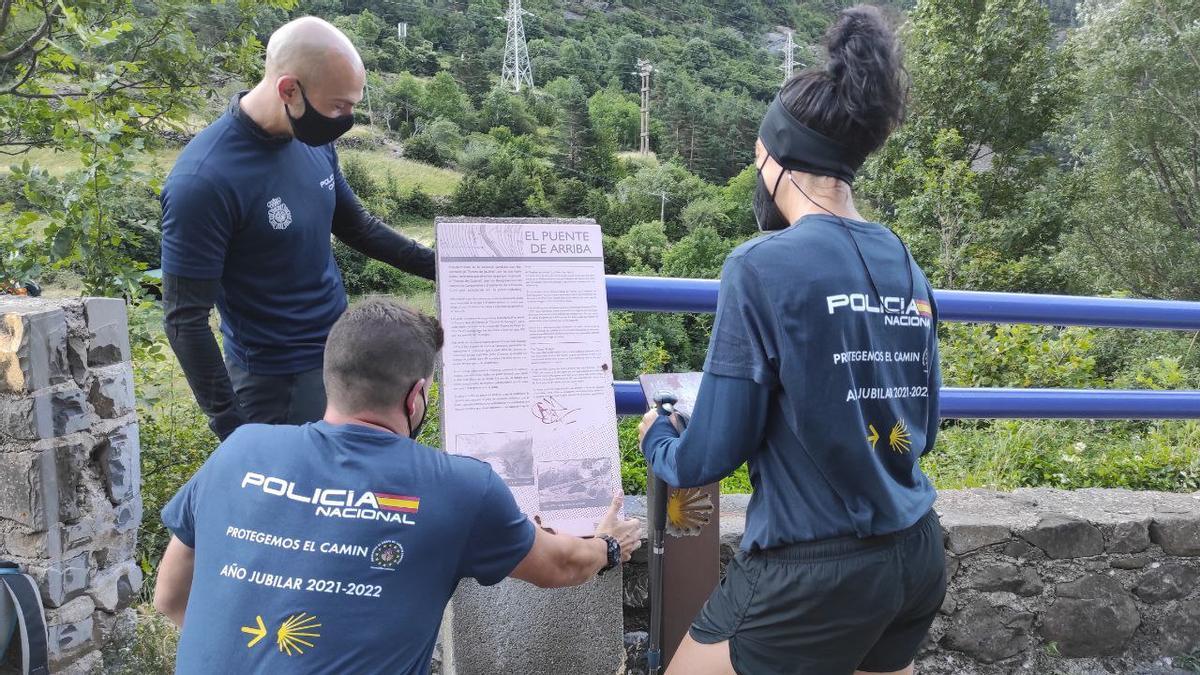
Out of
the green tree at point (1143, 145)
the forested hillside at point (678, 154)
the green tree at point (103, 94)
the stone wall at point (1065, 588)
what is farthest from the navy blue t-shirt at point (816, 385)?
the green tree at point (1143, 145)

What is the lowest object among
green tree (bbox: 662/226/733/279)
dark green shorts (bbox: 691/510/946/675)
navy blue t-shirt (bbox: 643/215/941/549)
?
green tree (bbox: 662/226/733/279)

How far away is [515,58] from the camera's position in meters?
75.7

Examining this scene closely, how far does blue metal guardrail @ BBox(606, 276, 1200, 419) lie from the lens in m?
2.74

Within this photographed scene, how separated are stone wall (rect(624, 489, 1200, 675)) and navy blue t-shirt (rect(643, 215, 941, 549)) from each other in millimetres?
1393

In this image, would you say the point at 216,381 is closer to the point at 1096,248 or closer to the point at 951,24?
the point at 1096,248

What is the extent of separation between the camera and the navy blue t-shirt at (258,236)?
2268mm

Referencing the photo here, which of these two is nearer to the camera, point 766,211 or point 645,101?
point 766,211

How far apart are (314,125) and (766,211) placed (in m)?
1.27

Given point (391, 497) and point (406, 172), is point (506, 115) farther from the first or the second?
point (391, 497)

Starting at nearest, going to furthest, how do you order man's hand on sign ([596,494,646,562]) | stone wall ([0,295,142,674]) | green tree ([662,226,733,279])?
1. man's hand on sign ([596,494,646,562])
2. stone wall ([0,295,142,674])
3. green tree ([662,226,733,279])

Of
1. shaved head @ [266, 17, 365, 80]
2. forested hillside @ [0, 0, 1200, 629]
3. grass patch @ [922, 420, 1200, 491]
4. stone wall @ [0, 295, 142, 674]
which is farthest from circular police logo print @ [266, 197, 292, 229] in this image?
grass patch @ [922, 420, 1200, 491]

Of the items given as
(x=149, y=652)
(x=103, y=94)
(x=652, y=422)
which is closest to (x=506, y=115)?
(x=103, y=94)

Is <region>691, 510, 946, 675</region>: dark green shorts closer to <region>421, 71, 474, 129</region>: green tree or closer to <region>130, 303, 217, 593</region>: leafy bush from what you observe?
<region>130, 303, 217, 593</region>: leafy bush

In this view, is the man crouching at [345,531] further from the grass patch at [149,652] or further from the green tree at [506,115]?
the green tree at [506,115]
